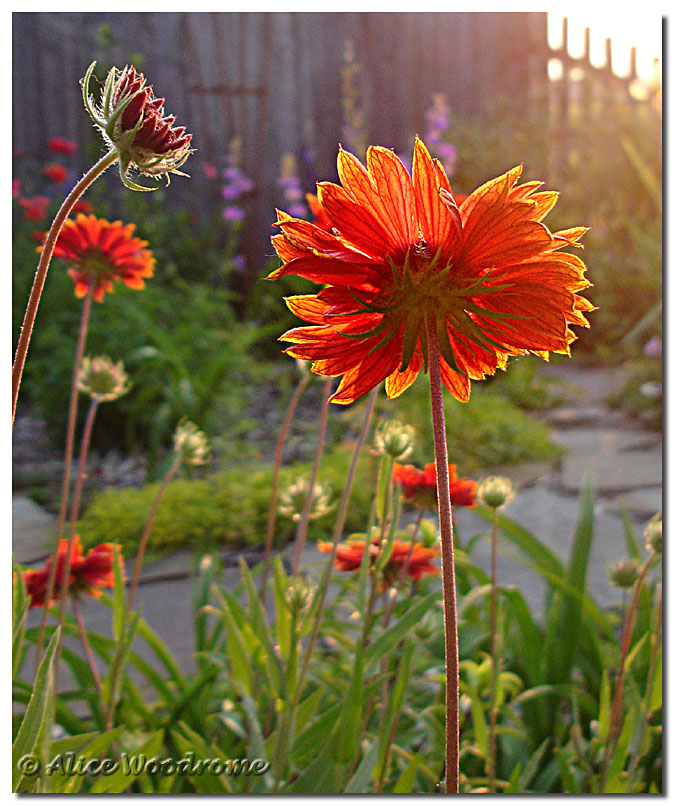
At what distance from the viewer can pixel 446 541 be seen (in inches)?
11.5

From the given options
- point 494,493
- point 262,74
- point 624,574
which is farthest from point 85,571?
point 262,74

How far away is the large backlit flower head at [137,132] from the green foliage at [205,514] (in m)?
1.18

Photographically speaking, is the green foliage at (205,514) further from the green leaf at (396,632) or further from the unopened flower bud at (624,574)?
the green leaf at (396,632)

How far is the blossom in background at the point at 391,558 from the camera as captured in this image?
735mm

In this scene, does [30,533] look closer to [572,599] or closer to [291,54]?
[572,599]

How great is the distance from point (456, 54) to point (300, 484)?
3997 mm

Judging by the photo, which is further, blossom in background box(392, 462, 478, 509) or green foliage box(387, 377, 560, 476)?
green foliage box(387, 377, 560, 476)

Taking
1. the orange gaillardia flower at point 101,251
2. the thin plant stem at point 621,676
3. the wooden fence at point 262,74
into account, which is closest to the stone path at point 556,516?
the thin plant stem at point 621,676

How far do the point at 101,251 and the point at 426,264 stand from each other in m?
0.53

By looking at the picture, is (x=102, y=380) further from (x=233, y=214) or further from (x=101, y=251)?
(x=233, y=214)

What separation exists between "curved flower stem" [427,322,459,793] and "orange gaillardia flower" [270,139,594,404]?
0.01 meters

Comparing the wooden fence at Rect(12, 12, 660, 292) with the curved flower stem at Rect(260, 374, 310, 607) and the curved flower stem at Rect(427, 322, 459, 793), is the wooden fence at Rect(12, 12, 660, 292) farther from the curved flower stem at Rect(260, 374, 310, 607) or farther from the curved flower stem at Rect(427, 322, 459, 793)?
the curved flower stem at Rect(427, 322, 459, 793)

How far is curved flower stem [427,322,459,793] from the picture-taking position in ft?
0.97

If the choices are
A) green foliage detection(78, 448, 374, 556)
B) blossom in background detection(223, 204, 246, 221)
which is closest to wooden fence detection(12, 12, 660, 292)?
blossom in background detection(223, 204, 246, 221)
